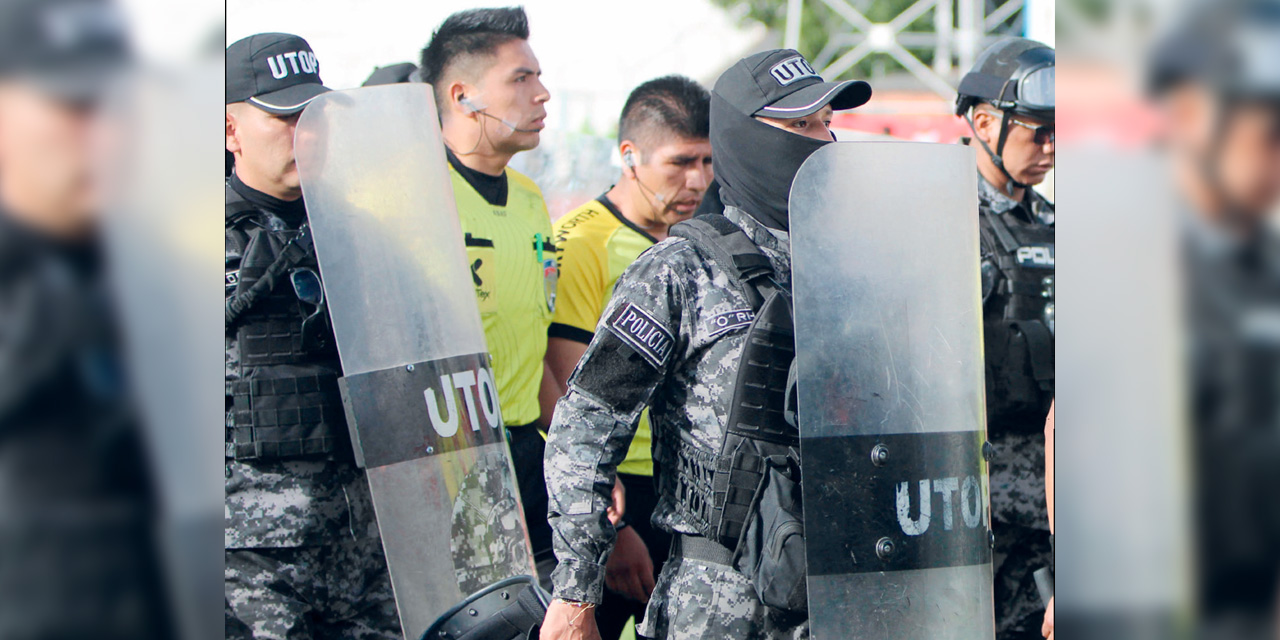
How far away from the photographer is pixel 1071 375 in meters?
1.48

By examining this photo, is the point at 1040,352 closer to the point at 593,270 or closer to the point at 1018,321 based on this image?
the point at 1018,321

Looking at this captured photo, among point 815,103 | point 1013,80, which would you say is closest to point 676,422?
point 815,103

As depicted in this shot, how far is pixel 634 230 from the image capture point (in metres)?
3.77

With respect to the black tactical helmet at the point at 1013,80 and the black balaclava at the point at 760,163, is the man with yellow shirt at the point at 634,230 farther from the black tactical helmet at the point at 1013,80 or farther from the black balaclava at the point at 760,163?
the black balaclava at the point at 760,163

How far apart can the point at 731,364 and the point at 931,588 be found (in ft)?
2.01

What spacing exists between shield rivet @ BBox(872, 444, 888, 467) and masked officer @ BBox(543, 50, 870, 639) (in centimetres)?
21

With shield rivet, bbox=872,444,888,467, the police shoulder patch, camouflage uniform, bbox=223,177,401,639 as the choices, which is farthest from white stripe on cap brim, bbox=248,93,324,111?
shield rivet, bbox=872,444,888,467

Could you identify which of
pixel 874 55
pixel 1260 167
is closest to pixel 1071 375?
pixel 1260 167

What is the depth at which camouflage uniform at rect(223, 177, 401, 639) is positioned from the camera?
2576 millimetres

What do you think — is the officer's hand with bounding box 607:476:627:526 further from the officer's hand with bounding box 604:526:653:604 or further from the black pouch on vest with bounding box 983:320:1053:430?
the black pouch on vest with bounding box 983:320:1053:430

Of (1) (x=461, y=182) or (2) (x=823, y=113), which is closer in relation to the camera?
(2) (x=823, y=113)

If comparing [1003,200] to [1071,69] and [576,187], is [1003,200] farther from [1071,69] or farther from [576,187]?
[576,187]

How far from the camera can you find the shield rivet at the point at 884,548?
7.09 feet

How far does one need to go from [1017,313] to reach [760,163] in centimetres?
138
